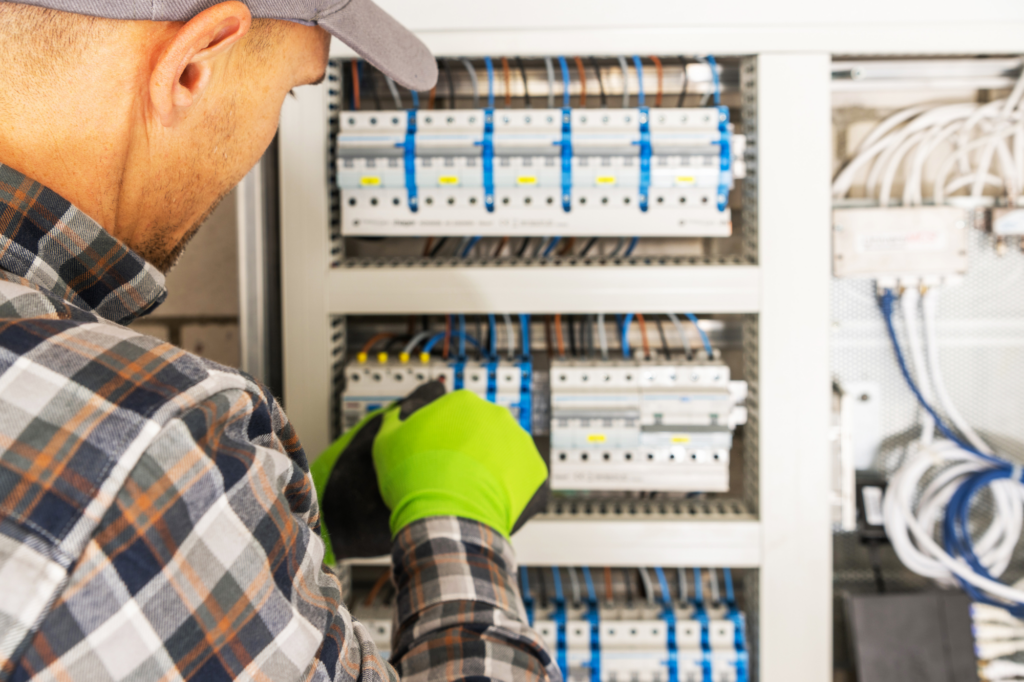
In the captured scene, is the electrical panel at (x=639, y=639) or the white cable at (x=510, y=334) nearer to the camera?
the electrical panel at (x=639, y=639)

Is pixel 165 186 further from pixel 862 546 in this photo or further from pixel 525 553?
pixel 862 546

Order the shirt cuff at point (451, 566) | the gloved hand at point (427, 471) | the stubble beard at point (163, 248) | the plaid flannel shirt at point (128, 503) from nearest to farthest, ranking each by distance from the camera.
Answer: the plaid flannel shirt at point (128, 503) < the stubble beard at point (163, 248) < the shirt cuff at point (451, 566) < the gloved hand at point (427, 471)

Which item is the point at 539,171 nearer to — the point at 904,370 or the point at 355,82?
the point at 355,82

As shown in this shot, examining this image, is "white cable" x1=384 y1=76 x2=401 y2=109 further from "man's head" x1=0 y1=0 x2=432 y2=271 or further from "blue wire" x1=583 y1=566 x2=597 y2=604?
"blue wire" x1=583 y1=566 x2=597 y2=604

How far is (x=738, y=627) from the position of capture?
1.14 meters

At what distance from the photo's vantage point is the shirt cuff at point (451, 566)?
65 centimetres

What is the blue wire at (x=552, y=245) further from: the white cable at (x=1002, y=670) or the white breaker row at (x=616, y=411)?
the white cable at (x=1002, y=670)

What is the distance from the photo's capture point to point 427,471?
0.78 m

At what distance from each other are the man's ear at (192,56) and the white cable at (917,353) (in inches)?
50.6

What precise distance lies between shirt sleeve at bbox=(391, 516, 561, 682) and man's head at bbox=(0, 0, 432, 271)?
0.40m

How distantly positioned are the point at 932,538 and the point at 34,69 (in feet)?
5.24

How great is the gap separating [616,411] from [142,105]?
2.82 ft

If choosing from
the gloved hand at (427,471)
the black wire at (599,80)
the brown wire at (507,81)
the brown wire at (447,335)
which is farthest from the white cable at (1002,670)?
the brown wire at (507,81)

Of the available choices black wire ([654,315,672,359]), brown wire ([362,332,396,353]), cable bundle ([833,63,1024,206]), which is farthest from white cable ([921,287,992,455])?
brown wire ([362,332,396,353])
